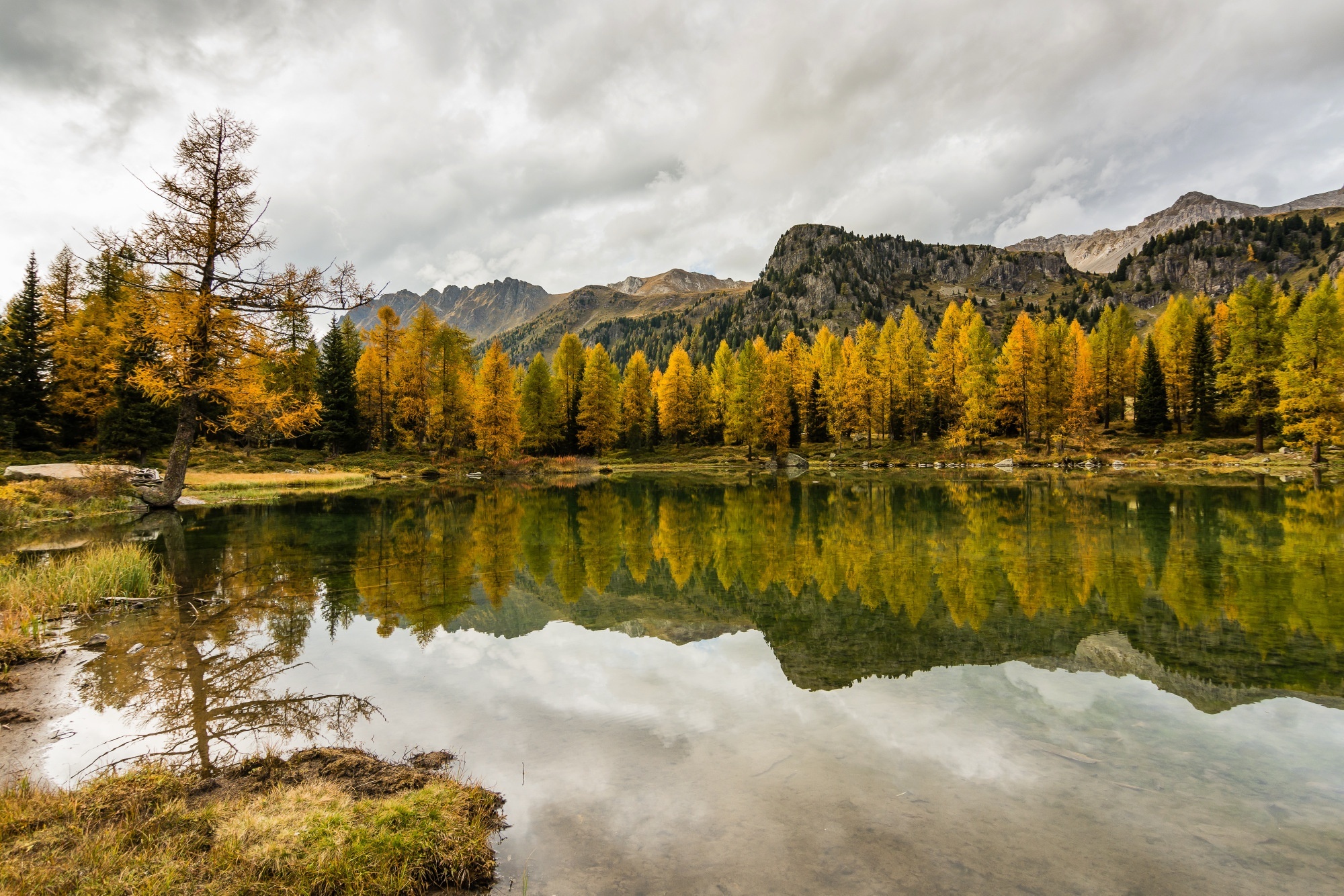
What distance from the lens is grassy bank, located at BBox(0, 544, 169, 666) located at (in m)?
8.52

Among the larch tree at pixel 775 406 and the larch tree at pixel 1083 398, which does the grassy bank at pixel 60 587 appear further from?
the larch tree at pixel 1083 398

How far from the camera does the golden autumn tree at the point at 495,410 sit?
175 feet

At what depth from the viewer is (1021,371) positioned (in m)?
56.8

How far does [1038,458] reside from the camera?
2140 inches

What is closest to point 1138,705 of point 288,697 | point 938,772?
point 938,772

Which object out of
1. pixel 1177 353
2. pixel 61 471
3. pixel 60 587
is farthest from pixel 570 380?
pixel 1177 353

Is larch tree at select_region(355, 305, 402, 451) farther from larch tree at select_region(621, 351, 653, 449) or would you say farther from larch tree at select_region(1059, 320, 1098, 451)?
larch tree at select_region(1059, 320, 1098, 451)

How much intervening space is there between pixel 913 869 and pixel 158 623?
10.9m

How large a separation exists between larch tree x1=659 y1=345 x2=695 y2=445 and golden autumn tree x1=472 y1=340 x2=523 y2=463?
2395 cm

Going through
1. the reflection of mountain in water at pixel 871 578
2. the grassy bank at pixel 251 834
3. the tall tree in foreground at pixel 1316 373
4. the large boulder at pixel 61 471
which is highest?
the tall tree in foreground at pixel 1316 373

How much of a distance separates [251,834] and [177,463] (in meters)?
24.8

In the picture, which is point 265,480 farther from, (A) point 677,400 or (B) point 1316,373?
(B) point 1316,373

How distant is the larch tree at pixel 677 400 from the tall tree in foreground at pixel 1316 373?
172ft

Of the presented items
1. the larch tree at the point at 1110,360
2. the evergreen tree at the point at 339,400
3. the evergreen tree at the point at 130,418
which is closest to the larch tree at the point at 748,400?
the evergreen tree at the point at 339,400
